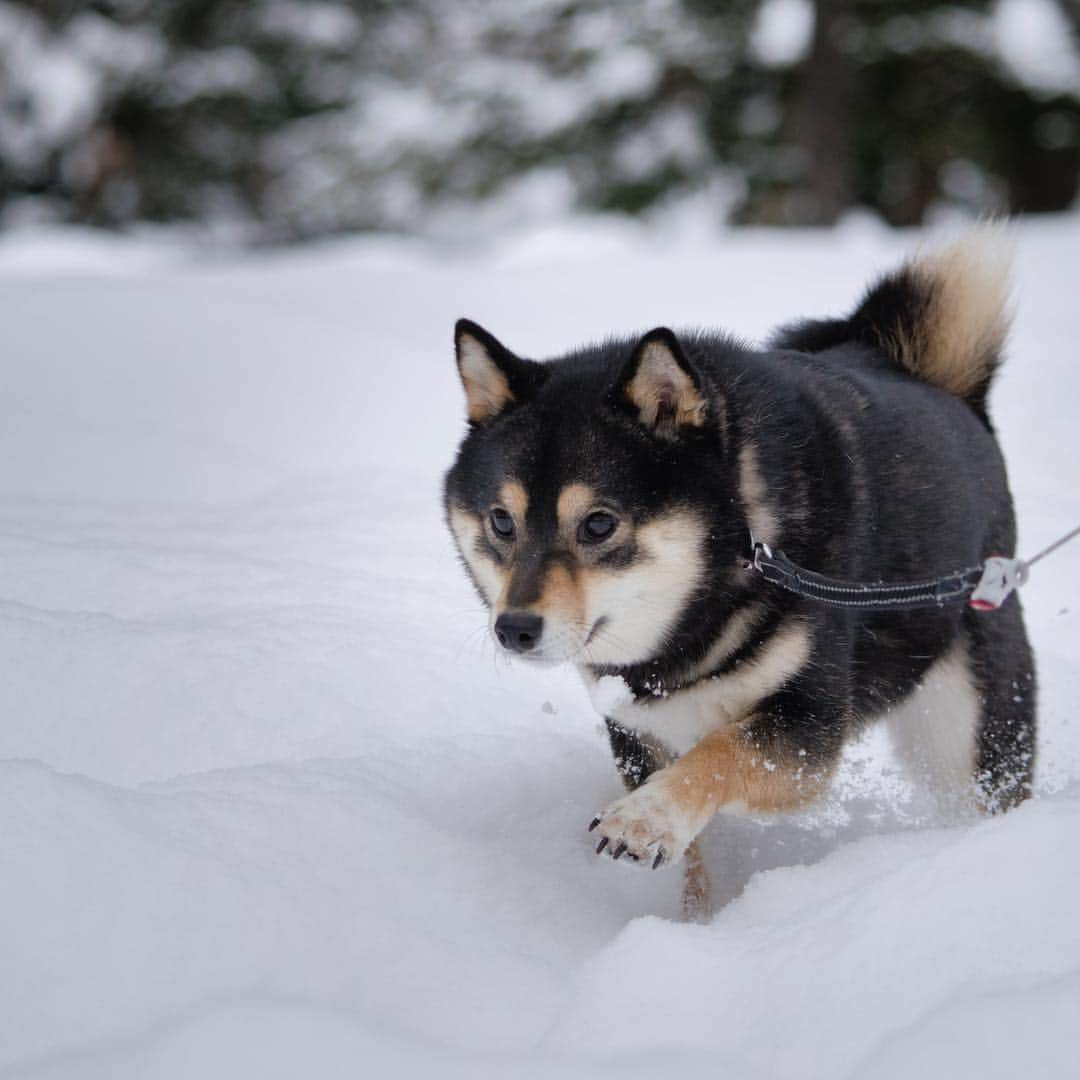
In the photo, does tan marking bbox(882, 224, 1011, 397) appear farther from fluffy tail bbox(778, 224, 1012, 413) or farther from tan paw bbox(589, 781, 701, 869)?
tan paw bbox(589, 781, 701, 869)

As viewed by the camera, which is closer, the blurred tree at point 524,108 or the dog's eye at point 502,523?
the dog's eye at point 502,523

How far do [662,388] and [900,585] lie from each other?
0.66 meters

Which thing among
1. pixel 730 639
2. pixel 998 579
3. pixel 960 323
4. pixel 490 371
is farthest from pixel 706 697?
pixel 960 323

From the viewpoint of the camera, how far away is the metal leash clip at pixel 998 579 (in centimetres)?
258

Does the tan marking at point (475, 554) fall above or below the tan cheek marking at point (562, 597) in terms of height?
below

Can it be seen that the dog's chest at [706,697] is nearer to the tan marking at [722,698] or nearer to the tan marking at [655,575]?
the tan marking at [722,698]

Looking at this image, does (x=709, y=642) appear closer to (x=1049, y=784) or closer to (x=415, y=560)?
(x=1049, y=784)

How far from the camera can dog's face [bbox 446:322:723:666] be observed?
2.33m

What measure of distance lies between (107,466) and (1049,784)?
3412 mm

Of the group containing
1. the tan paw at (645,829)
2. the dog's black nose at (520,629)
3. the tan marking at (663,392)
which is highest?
the tan marking at (663,392)

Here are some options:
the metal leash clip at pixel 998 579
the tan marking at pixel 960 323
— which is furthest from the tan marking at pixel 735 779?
the tan marking at pixel 960 323

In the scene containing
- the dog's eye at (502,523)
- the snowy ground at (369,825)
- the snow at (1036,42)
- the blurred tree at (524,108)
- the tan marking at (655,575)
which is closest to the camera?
the snowy ground at (369,825)

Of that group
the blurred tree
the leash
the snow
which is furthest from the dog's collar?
the snow

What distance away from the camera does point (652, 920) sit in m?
1.98
